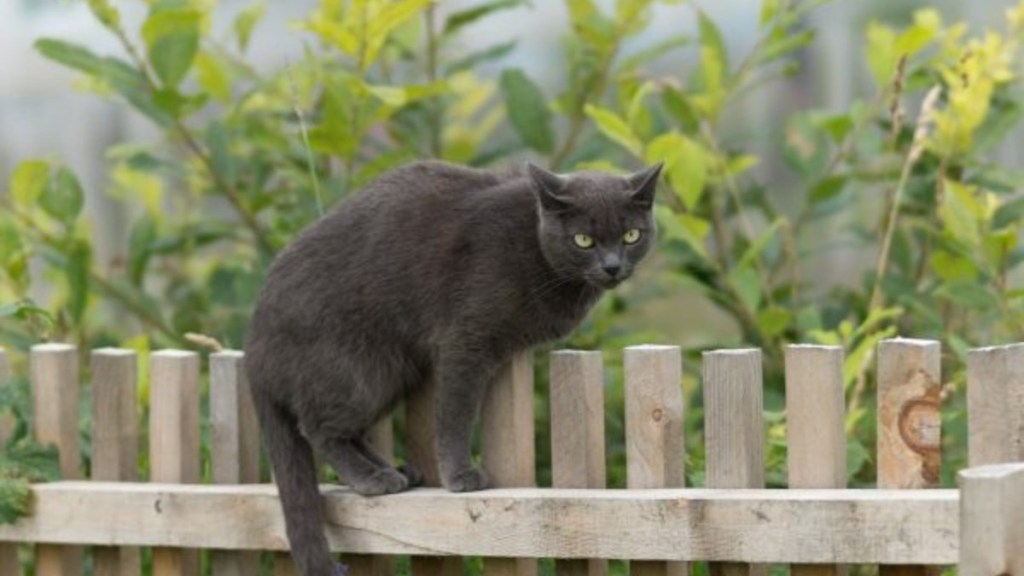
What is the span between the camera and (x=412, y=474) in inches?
129

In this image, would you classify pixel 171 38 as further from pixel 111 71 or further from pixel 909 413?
pixel 909 413

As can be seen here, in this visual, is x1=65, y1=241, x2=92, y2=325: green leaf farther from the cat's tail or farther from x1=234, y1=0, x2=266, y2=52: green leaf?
the cat's tail

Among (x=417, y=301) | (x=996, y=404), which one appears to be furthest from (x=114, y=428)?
(x=996, y=404)

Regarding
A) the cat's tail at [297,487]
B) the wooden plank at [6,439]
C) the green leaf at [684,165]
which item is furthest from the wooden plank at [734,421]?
the wooden plank at [6,439]

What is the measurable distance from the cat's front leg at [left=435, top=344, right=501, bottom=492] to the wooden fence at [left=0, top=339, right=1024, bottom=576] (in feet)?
0.12

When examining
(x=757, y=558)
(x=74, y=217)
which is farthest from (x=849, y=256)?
(x=757, y=558)

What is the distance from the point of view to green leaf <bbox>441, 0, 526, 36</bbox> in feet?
13.6

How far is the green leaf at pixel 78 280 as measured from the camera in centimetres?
398

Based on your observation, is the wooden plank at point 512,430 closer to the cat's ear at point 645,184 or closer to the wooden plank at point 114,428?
the cat's ear at point 645,184

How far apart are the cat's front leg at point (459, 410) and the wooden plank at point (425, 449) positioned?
12 cm

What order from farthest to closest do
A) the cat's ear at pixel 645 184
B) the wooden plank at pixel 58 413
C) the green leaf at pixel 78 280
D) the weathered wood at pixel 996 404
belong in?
the green leaf at pixel 78 280
the wooden plank at pixel 58 413
the cat's ear at pixel 645 184
the weathered wood at pixel 996 404

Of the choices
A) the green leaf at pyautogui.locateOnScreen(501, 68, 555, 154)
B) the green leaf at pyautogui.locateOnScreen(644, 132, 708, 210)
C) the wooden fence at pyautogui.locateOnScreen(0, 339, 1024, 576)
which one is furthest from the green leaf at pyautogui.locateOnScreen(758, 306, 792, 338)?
the wooden fence at pyautogui.locateOnScreen(0, 339, 1024, 576)

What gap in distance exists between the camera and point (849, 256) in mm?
8195

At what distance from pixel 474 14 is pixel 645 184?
126 centimetres
